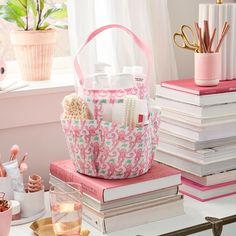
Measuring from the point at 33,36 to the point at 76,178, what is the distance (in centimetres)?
48

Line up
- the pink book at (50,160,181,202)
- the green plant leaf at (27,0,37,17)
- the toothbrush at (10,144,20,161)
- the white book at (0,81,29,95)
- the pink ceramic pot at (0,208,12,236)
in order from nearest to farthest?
the pink ceramic pot at (0,208,12,236), the pink book at (50,160,181,202), the toothbrush at (10,144,20,161), the white book at (0,81,29,95), the green plant leaf at (27,0,37,17)

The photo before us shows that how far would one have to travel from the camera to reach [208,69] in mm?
1577

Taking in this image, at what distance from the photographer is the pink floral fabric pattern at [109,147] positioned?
1383mm

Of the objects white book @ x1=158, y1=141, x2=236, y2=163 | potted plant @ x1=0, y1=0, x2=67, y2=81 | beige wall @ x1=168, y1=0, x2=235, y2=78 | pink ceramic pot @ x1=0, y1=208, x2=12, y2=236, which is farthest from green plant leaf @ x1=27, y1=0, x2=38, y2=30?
pink ceramic pot @ x1=0, y1=208, x2=12, y2=236

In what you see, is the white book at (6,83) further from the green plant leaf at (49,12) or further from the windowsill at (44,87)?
the green plant leaf at (49,12)

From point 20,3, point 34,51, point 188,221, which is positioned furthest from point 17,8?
point 188,221

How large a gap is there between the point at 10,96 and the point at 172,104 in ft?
1.43

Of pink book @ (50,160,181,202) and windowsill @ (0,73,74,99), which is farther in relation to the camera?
windowsill @ (0,73,74,99)

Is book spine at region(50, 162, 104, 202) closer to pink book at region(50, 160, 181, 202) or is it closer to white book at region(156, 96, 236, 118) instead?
pink book at region(50, 160, 181, 202)

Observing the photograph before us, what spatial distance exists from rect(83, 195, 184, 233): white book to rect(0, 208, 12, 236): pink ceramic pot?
21cm

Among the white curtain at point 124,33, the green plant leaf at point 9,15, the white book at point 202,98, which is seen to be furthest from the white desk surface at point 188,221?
the green plant leaf at point 9,15

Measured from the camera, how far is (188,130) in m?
1.57

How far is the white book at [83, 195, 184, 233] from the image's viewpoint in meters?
1.37

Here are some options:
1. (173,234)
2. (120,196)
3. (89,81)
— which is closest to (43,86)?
(89,81)
